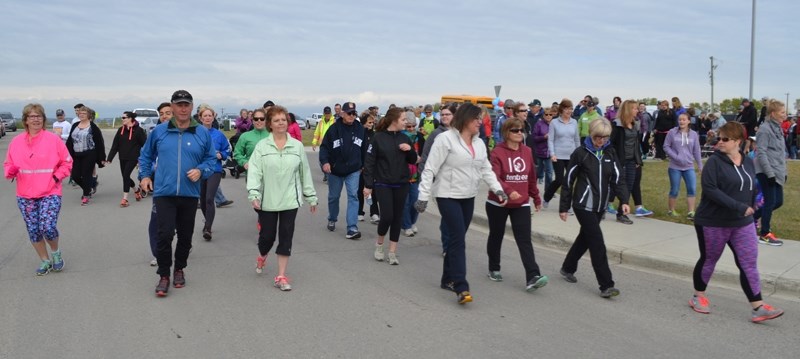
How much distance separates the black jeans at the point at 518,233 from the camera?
6242mm

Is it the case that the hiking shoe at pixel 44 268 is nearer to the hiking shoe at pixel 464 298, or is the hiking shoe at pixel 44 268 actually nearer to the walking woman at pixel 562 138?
the hiking shoe at pixel 464 298

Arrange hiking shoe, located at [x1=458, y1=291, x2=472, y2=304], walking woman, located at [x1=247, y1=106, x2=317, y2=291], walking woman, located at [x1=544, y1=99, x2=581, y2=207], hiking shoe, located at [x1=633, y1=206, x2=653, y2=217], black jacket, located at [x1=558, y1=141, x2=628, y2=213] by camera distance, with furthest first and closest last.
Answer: walking woman, located at [x1=544, y1=99, x2=581, y2=207]
hiking shoe, located at [x1=633, y1=206, x2=653, y2=217]
walking woman, located at [x1=247, y1=106, x2=317, y2=291]
black jacket, located at [x1=558, y1=141, x2=628, y2=213]
hiking shoe, located at [x1=458, y1=291, x2=472, y2=304]

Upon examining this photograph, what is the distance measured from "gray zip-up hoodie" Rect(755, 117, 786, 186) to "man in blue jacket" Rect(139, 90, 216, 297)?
630cm

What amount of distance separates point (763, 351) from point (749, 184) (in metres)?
1.50

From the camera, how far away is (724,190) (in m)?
5.58

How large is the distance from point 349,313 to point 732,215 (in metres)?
3.35

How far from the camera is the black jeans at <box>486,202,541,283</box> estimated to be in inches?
246

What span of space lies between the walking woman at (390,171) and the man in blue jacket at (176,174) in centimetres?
196

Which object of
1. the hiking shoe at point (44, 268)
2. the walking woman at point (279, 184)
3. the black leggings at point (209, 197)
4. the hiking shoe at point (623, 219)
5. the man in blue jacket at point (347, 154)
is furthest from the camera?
the hiking shoe at point (623, 219)

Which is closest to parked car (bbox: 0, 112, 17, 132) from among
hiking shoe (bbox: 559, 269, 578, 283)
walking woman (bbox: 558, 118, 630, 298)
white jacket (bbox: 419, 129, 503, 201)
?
white jacket (bbox: 419, 129, 503, 201)

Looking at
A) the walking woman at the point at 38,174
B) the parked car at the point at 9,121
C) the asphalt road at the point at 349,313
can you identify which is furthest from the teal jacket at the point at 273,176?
the parked car at the point at 9,121

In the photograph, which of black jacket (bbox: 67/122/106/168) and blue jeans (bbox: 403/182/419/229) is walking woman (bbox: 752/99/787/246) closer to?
blue jeans (bbox: 403/182/419/229)

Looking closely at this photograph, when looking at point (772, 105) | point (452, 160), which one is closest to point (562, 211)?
point (452, 160)

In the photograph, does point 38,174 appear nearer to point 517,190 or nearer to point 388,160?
point 388,160
